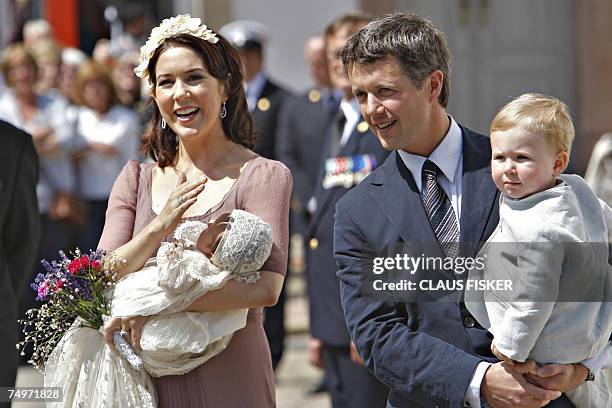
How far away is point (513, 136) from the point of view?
3.04m

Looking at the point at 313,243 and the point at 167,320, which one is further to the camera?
the point at 313,243

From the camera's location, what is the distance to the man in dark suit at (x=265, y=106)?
7.14 metres

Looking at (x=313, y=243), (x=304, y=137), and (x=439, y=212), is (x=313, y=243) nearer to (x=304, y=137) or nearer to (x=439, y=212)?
(x=304, y=137)

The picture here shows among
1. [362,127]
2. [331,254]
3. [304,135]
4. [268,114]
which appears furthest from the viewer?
[268,114]

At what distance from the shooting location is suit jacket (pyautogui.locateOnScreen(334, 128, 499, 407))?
313 cm

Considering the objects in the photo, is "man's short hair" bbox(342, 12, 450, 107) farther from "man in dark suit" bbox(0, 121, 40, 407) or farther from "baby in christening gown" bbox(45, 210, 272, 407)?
"man in dark suit" bbox(0, 121, 40, 407)

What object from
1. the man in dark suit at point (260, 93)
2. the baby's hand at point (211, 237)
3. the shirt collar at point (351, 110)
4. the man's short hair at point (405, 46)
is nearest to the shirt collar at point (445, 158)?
the man's short hair at point (405, 46)

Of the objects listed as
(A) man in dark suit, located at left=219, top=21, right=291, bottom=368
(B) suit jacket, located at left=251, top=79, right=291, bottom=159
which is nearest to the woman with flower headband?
(A) man in dark suit, located at left=219, top=21, right=291, bottom=368

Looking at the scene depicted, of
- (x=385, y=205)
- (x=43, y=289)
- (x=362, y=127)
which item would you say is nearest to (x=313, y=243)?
(x=362, y=127)

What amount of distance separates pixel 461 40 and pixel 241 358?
8.50 m

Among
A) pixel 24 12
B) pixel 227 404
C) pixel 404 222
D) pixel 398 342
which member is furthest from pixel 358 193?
pixel 24 12

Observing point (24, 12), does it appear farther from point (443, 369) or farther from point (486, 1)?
point (443, 369)

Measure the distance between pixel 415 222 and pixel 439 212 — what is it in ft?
0.25

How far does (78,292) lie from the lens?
3.32 m
